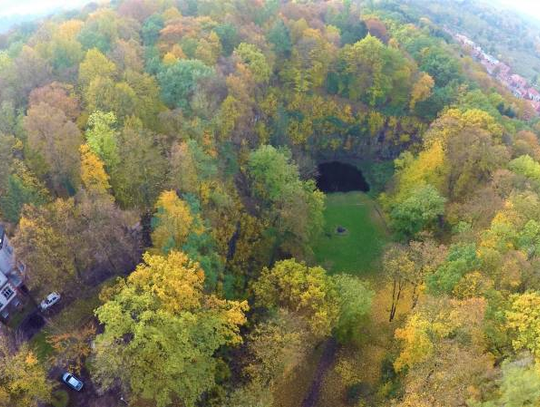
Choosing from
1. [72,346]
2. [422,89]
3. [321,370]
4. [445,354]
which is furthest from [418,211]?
[72,346]

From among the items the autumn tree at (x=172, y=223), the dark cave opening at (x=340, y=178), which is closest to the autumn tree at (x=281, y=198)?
the autumn tree at (x=172, y=223)

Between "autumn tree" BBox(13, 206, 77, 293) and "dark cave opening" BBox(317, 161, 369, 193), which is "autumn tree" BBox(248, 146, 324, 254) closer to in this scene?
"dark cave opening" BBox(317, 161, 369, 193)

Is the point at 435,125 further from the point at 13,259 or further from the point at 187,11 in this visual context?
the point at 13,259

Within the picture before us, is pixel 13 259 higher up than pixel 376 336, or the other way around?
pixel 13 259

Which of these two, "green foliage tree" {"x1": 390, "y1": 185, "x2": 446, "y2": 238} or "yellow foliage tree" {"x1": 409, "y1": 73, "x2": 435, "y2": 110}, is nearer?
"green foliage tree" {"x1": 390, "y1": 185, "x2": 446, "y2": 238}

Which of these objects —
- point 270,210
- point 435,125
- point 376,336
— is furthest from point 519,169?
point 270,210

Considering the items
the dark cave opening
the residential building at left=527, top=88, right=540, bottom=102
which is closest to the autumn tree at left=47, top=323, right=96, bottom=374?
the dark cave opening

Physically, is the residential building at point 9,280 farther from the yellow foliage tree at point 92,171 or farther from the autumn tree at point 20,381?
the autumn tree at point 20,381
